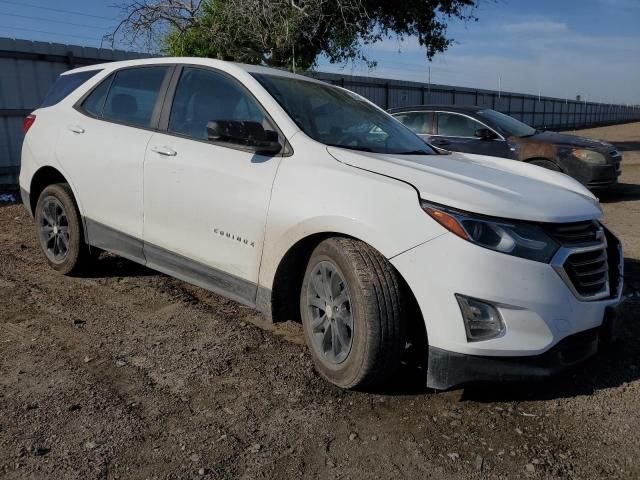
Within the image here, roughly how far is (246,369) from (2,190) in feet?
25.6

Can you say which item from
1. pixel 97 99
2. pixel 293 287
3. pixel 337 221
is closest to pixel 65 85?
pixel 97 99

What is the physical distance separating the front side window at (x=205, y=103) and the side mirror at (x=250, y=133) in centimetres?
21

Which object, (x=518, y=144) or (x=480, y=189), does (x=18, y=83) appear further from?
(x=480, y=189)

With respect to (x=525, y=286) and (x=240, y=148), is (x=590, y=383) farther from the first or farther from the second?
(x=240, y=148)

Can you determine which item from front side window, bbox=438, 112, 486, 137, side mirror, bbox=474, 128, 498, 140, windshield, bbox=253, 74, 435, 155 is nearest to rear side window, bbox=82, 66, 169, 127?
windshield, bbox=253, 74, 435, 155

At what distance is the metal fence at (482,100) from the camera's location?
2052 cm

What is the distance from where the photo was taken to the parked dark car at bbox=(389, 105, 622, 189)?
30.0 feet

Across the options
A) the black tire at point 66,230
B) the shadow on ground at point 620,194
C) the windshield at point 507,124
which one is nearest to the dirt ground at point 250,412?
the black tire at point 66,230

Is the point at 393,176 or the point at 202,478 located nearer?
the point at 202,478

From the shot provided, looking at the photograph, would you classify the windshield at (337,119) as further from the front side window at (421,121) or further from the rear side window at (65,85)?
the front side window at (421,121)

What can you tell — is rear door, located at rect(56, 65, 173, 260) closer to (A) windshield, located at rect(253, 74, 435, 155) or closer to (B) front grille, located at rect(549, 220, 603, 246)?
(A) windshield, located at rect(253, 74, 435, 155)

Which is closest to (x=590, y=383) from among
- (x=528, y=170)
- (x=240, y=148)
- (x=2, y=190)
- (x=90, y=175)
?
(x=528, y=170)

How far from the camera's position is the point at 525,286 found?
8.55ft

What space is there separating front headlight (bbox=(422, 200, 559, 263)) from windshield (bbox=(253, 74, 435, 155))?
99cm
